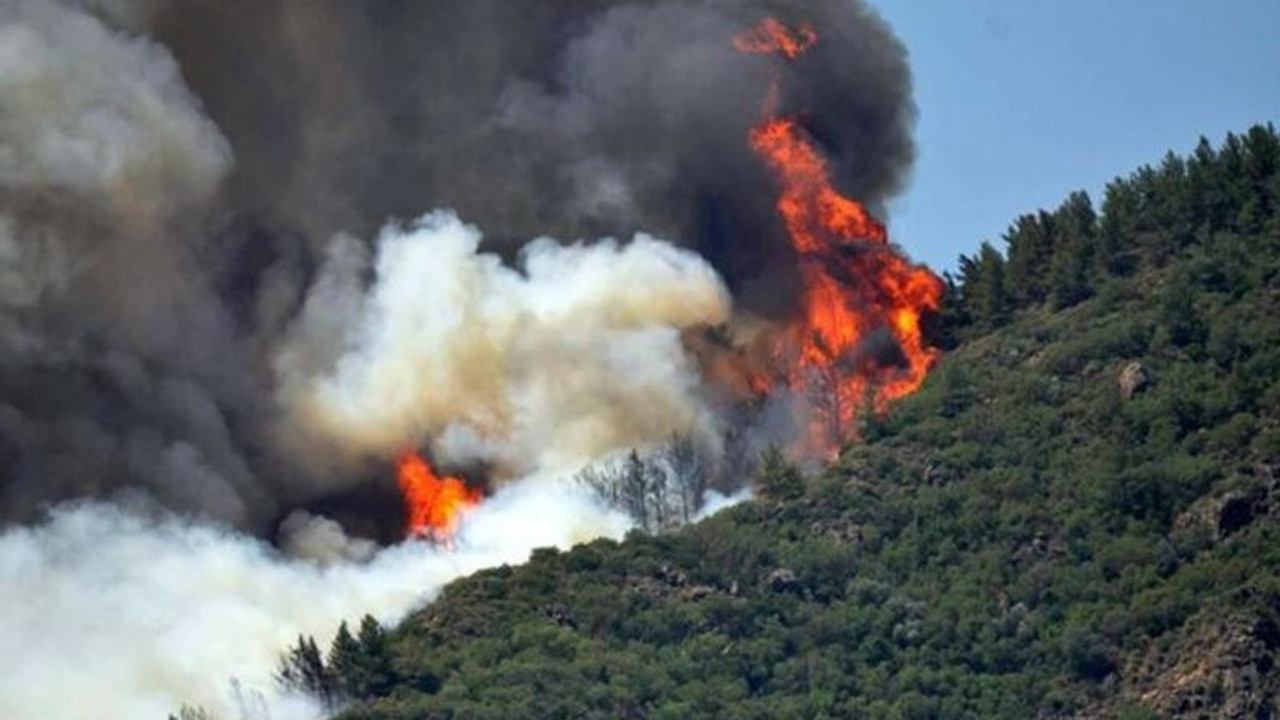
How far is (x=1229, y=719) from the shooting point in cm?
19450

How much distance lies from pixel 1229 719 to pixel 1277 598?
7.92m

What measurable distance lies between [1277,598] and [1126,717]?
29.7 feet

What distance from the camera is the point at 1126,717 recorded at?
19775 centimetres

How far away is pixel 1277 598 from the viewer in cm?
19988

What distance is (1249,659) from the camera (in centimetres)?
19725

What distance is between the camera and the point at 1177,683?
199250mm

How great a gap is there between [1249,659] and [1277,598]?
4031mm

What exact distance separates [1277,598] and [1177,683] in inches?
237

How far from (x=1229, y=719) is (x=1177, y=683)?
5200 millimetres

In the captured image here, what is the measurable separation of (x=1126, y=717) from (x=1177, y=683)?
3218mm
